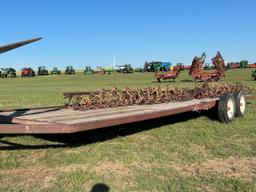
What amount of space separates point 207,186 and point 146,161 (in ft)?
3.74

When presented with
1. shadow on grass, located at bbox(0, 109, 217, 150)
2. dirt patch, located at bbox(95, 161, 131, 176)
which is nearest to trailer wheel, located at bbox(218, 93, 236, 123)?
shadow on grass, located at bbox(0, 109, 217, 150)

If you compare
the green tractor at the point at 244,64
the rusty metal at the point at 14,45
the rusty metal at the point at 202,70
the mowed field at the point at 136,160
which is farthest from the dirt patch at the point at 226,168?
the green tractor at the point at 244,64

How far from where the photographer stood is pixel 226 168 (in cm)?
485

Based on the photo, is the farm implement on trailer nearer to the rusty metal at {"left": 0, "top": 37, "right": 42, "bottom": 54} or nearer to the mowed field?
the mowed field

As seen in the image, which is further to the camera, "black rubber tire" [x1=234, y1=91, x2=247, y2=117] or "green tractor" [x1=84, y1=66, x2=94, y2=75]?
"green tractor" [x1=84, y1=66, x2=94, y2=75]

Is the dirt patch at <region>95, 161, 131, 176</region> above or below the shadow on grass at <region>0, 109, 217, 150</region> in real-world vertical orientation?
below

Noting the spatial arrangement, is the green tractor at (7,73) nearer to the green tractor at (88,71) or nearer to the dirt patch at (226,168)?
the green tractor at (88,71)

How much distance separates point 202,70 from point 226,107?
16.5 m

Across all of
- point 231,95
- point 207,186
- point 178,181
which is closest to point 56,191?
point 178,181

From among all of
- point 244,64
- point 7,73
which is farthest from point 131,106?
point 244,64

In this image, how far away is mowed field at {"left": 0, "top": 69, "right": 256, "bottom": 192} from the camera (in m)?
4.33

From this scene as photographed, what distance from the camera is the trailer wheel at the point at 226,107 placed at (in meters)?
7.68


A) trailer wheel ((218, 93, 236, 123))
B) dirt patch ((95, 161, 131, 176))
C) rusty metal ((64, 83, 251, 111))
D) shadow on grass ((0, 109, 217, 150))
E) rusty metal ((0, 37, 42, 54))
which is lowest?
dirt patch ((95, 161, 131, 176))

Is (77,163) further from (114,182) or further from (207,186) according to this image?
(207,186)
